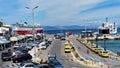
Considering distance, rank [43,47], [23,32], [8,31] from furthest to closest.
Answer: [23,32] → [8,31] → [43,47]

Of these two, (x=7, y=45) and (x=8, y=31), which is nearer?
(x=7, y=45)

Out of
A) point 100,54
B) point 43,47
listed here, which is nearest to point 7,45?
point 43,47

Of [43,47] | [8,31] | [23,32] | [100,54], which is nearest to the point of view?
[100,54]

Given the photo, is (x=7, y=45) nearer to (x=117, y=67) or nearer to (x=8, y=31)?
(x=8, y=31)

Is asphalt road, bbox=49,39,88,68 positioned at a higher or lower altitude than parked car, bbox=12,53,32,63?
lower

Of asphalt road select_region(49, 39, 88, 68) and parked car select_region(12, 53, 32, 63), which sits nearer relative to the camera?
asphalt road select_region(49, 39, 88, 68)

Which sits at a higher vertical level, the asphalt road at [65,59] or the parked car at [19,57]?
the parked car at [19,57]

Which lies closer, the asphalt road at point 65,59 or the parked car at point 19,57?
the asphalt road at point 65,59

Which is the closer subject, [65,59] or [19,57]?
[19,57]

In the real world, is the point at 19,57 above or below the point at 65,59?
above
